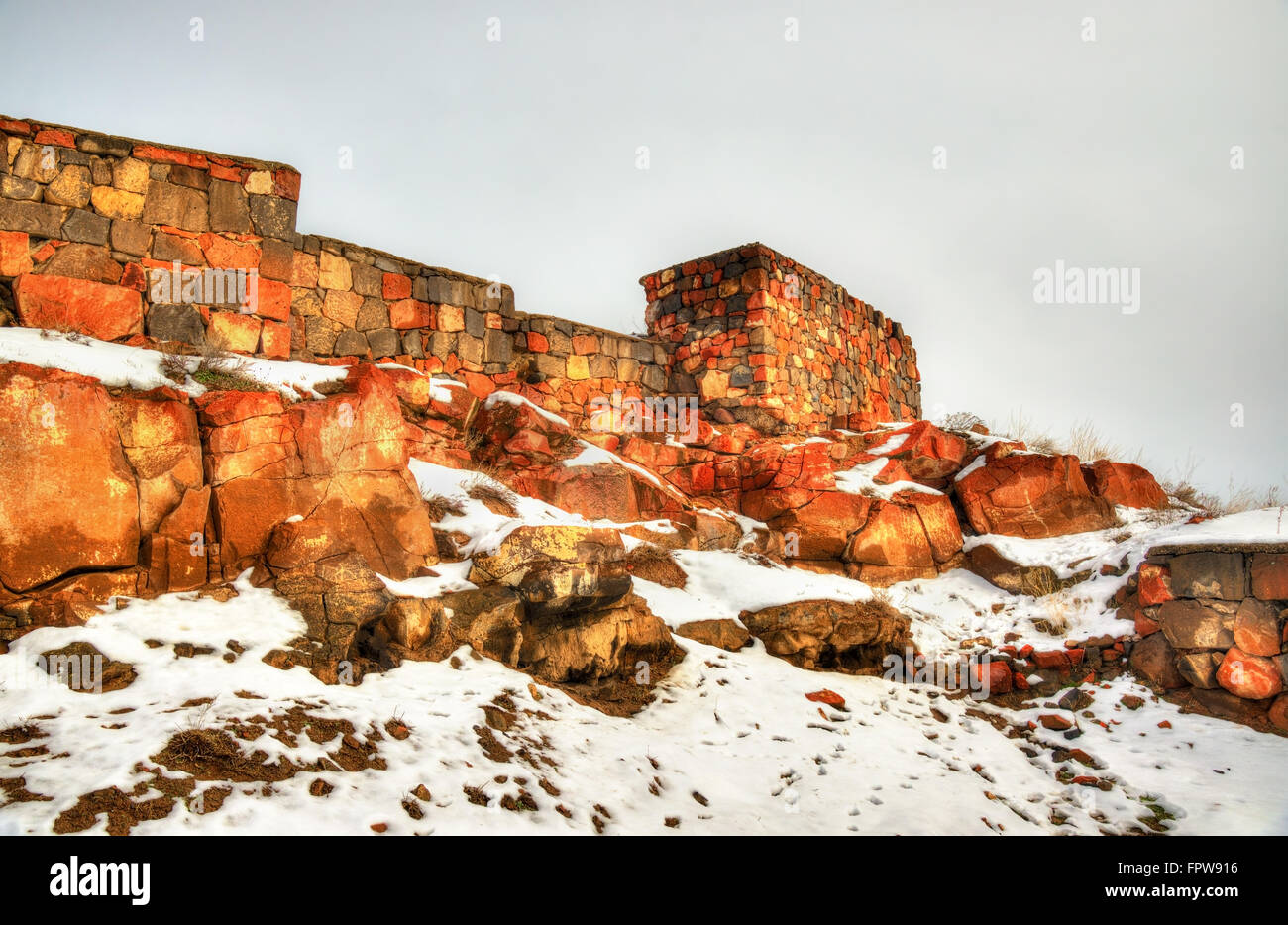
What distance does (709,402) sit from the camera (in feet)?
38.8

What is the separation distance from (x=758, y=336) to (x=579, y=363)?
9.62ft

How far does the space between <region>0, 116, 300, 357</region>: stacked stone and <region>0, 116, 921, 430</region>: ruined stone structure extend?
1 cm

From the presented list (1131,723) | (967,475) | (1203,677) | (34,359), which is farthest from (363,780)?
(967,475)

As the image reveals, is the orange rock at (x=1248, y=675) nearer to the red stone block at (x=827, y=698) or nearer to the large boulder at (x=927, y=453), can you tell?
the red stone block at (x=827, y=698)

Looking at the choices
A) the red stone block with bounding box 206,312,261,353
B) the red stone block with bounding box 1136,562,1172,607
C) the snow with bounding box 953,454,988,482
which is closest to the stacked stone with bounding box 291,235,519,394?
the red stone block with bounding box 206,312,261,353

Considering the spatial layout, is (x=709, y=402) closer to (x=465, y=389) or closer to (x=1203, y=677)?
(x=465, y=389)

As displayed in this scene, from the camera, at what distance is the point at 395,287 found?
9.07m

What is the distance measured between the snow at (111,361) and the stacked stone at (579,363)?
389 centimetres

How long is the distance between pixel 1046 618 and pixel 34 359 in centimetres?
924

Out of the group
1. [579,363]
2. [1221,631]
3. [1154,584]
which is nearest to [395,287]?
[579,363]

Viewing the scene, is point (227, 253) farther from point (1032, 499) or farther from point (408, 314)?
point (1032, 499)

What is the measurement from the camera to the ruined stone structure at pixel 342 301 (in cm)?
662

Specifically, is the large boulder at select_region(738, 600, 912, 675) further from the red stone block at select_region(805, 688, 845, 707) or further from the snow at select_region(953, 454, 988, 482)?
the snow at select_region(953, 454, 988, 482)

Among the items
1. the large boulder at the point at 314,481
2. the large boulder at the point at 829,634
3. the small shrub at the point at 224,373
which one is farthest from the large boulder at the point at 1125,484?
the small shrub at the point at 224,373
